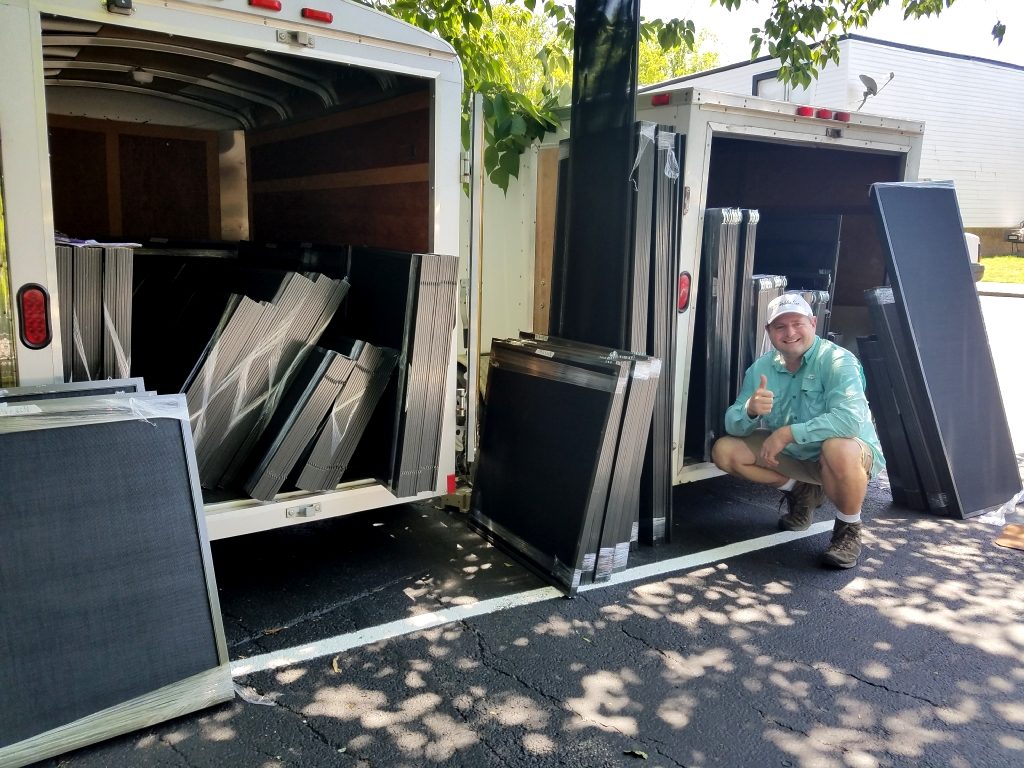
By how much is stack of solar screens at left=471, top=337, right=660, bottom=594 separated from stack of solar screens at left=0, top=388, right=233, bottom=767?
1.67 m

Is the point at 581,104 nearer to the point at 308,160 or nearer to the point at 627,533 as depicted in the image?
the point at 308,160

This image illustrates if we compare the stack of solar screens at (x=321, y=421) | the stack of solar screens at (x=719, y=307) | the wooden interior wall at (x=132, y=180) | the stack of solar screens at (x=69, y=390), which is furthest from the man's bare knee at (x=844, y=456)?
the wooden interior wall at (x=132, y=180)

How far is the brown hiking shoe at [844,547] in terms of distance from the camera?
14.7ft

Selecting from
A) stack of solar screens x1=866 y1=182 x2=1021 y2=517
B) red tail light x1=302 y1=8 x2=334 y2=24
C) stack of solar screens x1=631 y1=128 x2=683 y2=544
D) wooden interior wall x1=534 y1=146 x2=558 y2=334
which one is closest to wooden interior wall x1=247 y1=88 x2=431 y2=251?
red tail light x1=302 y1=8 x2=334 y2=24

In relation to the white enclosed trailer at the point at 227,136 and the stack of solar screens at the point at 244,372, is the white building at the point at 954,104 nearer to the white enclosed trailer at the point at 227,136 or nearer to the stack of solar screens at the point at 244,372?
the white enclosed trailer at the point at 227,136

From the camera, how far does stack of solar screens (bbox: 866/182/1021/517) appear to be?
17.0 feet

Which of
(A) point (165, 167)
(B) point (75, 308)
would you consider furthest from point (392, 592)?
(A) point (165, 167)

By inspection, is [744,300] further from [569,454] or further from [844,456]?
[569,454]

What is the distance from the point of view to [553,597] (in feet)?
13.3

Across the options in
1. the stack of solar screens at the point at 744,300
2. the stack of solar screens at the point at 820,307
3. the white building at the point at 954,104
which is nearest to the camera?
the stack of solar screens at the point at 744,300

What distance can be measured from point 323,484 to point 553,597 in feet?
3.97

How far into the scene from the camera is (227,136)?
6562 millimetres

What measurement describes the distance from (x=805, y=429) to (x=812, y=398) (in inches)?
10.6

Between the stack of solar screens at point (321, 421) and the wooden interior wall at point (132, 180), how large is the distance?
295 cm
